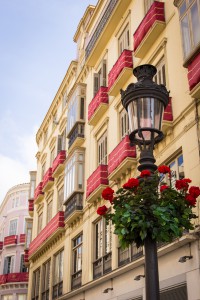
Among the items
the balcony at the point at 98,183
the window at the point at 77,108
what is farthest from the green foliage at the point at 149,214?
the window at the point at 77,108

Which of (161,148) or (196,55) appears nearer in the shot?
(196,55)

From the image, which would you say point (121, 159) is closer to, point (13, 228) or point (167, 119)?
point (167, 119)

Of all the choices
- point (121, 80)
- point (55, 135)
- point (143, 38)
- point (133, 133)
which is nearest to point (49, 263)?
point (55, 135)

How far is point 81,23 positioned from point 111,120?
10700 mm

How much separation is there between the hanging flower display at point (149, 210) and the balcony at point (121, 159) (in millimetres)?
8282

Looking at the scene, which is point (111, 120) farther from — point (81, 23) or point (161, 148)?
point (81, 23)

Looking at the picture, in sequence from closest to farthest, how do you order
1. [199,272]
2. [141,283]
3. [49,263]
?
[199,272]
[141,283]
[49,263]

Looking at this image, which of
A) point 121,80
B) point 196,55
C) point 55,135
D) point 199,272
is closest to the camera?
point 199,272

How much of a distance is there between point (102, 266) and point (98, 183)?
3009mm

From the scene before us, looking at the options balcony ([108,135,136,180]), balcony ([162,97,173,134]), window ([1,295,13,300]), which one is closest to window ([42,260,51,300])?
balcony ([108,135,136,180])

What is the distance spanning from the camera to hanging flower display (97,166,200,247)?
590cm

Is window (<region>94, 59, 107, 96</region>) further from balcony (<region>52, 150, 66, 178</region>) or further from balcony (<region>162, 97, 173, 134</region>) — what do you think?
balcony (<region>162, 97, 173, 134</region>)

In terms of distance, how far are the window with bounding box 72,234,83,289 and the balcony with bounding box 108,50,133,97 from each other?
6756mm

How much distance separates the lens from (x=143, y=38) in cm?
1512
